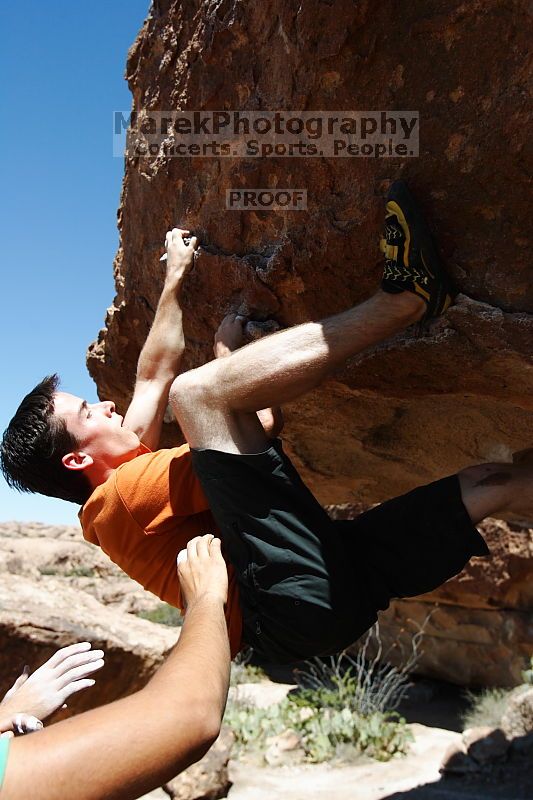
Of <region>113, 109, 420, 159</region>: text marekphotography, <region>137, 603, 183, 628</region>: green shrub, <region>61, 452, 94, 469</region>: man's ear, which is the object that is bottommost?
<region>137, 603, 183, 628</region>: green shrub

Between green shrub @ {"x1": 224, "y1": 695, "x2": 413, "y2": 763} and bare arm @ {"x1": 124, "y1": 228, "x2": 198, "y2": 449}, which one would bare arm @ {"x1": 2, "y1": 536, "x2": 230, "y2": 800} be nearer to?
bare arm @ {"x1": 124, "y1": 228, "x2": 198, "y2": 449}

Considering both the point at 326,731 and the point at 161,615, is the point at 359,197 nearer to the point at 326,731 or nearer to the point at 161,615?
the point at 326,731

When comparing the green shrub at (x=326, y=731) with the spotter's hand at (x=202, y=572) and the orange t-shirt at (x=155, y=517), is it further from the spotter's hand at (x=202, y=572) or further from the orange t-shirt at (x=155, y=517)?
the spotter's hand at (x=202, y=572)

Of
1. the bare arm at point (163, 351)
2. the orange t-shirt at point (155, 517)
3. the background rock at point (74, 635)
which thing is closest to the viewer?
the orange t-shirt at point (155, 517)

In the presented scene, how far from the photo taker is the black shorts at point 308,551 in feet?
8.00

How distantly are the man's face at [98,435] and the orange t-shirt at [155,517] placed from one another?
279mm

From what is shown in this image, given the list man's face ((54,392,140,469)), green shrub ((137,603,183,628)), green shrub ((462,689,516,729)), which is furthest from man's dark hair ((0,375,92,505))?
green shrub ((137,603,183,628))

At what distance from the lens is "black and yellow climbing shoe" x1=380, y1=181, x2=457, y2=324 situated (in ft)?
8.11

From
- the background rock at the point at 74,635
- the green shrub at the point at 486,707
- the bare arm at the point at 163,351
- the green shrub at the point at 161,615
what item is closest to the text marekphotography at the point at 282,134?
the bare arm at the point at 163,351

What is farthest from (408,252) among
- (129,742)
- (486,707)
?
(486,707)

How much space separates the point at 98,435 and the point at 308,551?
994 mm

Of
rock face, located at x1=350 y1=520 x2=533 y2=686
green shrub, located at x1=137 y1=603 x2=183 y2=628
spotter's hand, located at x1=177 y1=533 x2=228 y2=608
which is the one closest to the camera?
spotter's hand, located at x1=177 y1=533 x2=228 y2=608

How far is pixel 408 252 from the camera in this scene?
247 cm

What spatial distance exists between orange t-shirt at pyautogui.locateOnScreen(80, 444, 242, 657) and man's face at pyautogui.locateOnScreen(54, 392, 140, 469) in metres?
0.28
